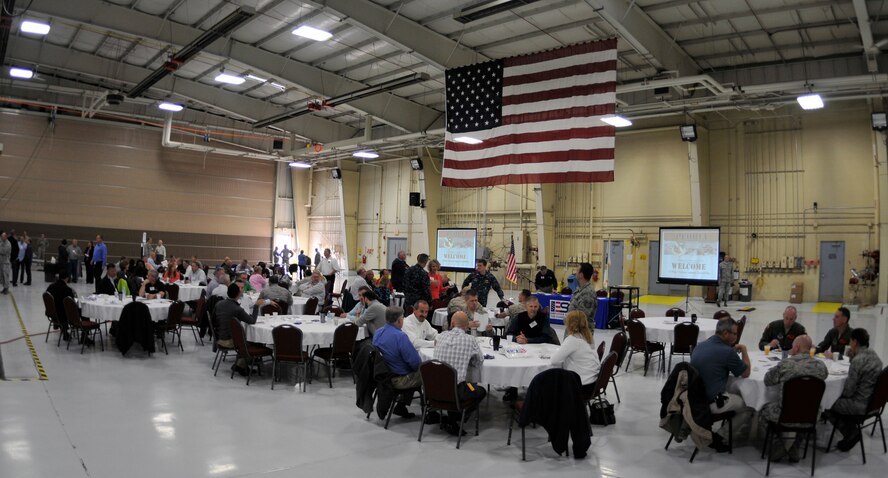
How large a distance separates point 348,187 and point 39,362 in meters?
21.1

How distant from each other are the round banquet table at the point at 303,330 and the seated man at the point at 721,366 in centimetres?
420

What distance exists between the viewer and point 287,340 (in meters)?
7.02

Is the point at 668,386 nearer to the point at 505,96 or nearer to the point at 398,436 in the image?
the point at 398,436

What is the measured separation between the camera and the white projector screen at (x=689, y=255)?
469 inches

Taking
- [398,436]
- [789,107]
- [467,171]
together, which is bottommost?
[398,436]

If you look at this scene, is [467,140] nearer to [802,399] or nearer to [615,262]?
[802,399]

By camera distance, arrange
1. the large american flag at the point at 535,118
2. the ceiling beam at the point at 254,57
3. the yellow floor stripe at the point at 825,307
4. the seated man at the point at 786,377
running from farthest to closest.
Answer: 1. the yellow floor stripe at the point at 825,307
2. the ceiling beam at the point at 254,57
3. the large american flag at the point at 535,118
4. the seated man at the point at 786,377

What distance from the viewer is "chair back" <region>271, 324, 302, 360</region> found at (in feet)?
23.0

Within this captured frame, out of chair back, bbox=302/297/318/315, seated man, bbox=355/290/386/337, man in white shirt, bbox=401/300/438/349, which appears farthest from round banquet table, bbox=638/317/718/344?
chair back, bbox=302/297/318/315

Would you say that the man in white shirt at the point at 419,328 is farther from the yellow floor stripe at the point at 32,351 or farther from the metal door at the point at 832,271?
the metal door at the point at 832,271

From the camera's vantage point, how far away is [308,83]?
1797 centimetres

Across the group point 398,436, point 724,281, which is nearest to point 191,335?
point 398,436

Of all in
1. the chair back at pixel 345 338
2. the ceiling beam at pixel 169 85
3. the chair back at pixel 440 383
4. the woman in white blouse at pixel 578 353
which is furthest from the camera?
the ceiling beam at pixel 169 85

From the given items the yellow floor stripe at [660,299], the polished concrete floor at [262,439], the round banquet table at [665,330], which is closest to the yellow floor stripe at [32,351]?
the polished concrete floor at [262,439]
